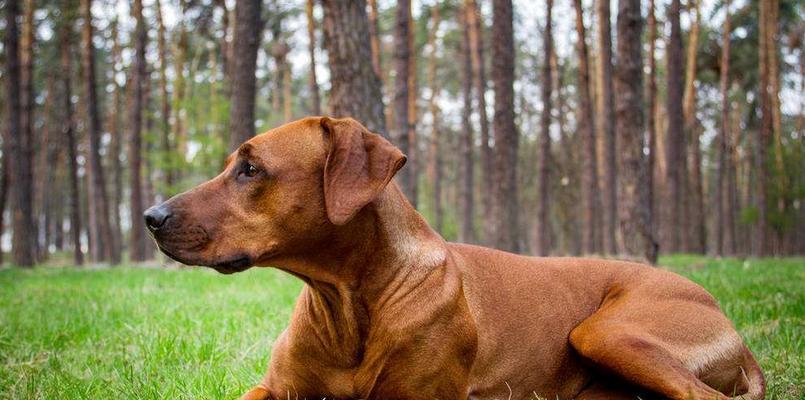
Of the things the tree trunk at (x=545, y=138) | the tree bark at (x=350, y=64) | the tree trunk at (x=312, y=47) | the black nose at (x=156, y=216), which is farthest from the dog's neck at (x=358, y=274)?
the tree trunk at (x=312, y=47)

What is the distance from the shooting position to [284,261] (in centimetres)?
296

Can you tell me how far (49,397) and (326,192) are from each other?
170 cm

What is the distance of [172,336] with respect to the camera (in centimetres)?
460

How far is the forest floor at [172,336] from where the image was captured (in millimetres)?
3480

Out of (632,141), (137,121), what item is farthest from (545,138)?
(137,121)

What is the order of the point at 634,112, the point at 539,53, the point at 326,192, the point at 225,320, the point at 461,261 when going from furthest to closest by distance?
the point at 539,53
the point at 634,112
the point at 225,320
the point at 461,261
the point at 326,192

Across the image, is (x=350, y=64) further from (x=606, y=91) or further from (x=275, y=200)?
(x=606, y=91)

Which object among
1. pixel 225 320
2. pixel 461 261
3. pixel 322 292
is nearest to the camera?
pixel 322 292

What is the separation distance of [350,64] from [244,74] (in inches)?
208

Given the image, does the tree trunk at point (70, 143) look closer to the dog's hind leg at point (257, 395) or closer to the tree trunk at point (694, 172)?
the tree trunk at point (694, 172)

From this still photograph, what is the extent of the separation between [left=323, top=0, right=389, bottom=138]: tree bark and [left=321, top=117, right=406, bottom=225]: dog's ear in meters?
4.75

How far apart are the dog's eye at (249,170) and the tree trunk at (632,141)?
851 cm

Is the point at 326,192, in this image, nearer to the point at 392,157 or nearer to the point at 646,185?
the point at 392,157

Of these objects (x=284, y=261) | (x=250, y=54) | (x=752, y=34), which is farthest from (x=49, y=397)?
(x=752, y=34)
